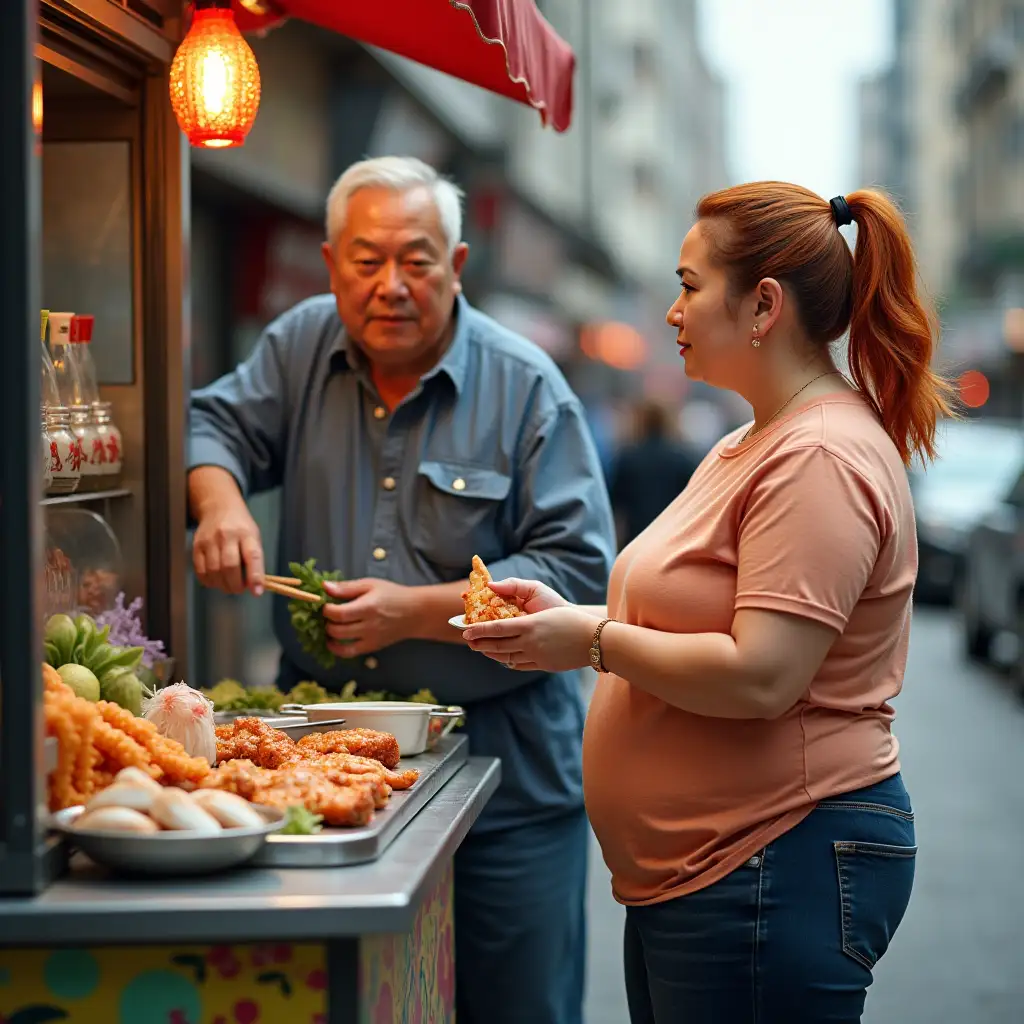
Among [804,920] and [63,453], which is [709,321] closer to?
[804,920]

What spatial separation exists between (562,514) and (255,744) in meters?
1.16

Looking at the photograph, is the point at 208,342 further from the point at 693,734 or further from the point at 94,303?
the point at 693,734

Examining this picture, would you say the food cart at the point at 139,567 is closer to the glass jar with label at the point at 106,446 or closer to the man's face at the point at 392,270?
the glass jar with label at the point at 106,446

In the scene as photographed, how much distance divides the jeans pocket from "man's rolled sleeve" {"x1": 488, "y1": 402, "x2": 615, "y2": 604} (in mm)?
1210

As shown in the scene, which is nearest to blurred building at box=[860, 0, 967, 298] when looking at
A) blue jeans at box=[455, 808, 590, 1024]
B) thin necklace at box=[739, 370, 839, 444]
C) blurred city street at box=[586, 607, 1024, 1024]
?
blurred city street at box=[586, 607, 1024, 1024]

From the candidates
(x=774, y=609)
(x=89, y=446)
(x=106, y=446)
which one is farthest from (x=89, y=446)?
(x=774, y=609)

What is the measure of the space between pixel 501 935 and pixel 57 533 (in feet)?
4.99

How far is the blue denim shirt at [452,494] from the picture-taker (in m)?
3.82

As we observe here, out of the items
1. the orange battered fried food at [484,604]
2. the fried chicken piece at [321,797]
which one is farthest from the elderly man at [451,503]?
the fried chicken piece at [321,797]

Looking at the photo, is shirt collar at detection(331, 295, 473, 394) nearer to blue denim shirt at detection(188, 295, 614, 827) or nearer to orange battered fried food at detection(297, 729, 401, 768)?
blue denim shirt at detection(188, 295, 614, 827)

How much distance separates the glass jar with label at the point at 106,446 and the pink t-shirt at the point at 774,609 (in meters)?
1.44

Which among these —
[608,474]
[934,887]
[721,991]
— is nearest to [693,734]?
[721,991]

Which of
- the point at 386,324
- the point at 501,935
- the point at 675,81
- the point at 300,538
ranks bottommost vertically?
the point at 501,935

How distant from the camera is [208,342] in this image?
31.9 feet
